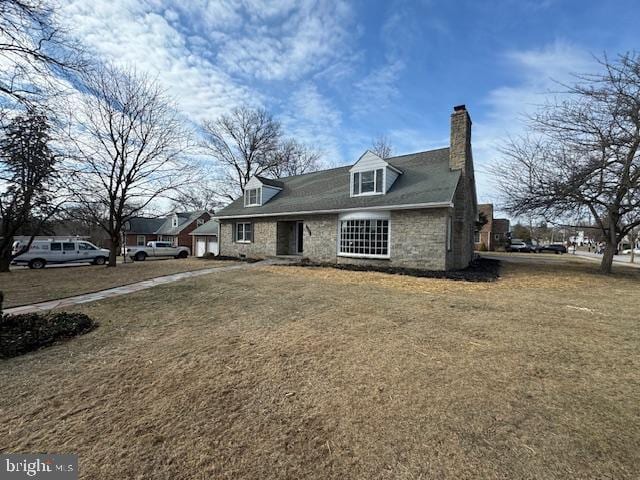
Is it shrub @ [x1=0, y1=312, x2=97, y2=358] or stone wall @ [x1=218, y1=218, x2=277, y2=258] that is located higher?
stone wall @ [x1=218, y1=218, x2=277, y2=258]

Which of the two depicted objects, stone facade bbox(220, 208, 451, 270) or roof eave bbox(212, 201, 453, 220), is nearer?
roof eave bbox(212, 201, 453, 220)

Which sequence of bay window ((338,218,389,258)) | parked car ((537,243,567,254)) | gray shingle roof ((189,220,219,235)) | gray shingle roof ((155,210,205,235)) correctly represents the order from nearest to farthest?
bay window ((338,218,389,258)) → gray shingle roof ((189,220,219,235)) → parked car ((537,243,567,254)) → gray shingle roof ((155,210,205,235))

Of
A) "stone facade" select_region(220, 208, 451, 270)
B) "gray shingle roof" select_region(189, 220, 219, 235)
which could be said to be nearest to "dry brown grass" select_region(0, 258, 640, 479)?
"stone facade" select_region(220, 208, 451, 270)

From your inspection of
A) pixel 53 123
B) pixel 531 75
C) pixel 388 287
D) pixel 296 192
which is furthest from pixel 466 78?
pixel 53 123

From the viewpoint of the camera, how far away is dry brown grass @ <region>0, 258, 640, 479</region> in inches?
79.4

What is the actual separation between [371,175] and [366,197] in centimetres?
119

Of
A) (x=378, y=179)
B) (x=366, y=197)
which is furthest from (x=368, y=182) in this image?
(x=366, y=197)

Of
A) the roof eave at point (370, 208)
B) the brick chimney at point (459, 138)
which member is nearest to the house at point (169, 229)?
the roof eave at point (370, 208)

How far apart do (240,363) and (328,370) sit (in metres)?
1.10

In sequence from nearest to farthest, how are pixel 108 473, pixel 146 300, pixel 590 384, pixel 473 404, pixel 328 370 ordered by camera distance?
pixel 108 473 < pixel 473 404 < pixel 590 384 < pixel 328 370 < pixel 146 300

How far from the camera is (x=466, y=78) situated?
11.7 meters

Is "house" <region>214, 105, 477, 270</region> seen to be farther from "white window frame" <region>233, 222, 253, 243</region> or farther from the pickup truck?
the pickup truck

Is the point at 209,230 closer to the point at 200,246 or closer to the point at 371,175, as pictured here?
Result: the point at 200,246

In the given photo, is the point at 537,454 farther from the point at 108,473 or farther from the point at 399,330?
the point at 108,473
